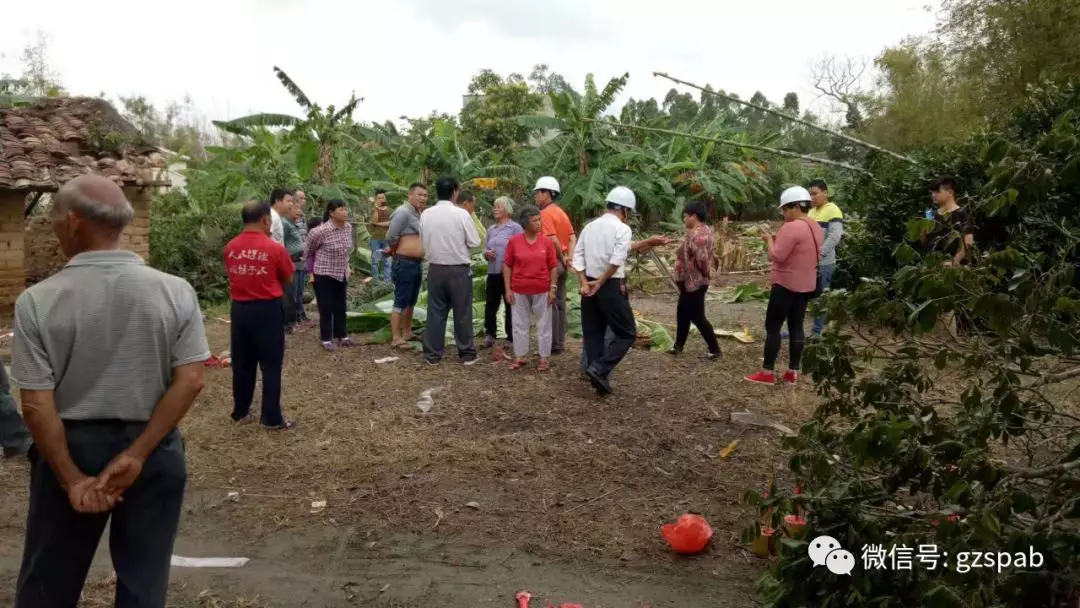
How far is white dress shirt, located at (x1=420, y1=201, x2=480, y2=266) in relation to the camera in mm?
7629

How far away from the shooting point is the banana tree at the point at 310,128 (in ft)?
50.9

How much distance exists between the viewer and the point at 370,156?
17547 mm

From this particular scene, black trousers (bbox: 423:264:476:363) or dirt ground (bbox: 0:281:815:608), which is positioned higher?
black trousers (bbox: 423:264:476:363)

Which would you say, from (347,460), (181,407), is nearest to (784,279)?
(347,460)

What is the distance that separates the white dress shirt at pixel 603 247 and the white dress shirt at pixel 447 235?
1533 mm

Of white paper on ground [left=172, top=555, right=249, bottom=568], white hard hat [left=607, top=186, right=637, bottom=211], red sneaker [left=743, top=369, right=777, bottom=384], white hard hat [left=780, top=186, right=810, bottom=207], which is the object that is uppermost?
white hard hat [left=780, top=186, right=810, bottom=207]

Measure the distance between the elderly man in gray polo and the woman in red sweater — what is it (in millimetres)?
4903

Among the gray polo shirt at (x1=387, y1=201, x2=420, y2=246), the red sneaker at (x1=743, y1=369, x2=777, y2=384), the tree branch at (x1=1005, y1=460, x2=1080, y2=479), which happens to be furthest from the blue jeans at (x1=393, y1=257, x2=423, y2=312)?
the tree branch at (x1=1005, y1=460, x2=1080, y2=479)

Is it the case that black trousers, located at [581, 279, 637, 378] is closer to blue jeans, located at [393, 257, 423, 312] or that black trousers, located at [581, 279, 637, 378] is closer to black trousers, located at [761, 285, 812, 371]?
black trousers, located at [761, 285, 812, 371]

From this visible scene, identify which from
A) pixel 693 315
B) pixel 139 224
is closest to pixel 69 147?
pixel 139 224

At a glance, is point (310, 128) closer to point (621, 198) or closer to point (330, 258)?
point (330, 258)

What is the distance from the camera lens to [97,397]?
2371 millimetres

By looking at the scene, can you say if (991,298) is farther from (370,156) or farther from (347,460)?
(370,156)

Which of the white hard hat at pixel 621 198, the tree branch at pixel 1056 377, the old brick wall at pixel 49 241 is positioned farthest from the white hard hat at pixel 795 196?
the old brick wall at pixel 49 241
